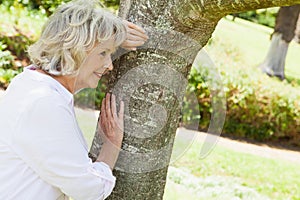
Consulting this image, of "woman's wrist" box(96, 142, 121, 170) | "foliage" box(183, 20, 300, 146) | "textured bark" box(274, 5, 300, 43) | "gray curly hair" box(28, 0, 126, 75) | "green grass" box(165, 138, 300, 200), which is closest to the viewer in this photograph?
"gray curly hair" box(28, 0, 126, 75)

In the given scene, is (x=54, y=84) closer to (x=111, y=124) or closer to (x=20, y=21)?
(x=111, y=124)

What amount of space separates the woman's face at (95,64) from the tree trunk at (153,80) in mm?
188

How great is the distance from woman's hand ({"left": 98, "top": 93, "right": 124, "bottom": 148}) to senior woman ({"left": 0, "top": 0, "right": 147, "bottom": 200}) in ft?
0.58

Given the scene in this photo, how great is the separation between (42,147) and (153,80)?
0.64 metres

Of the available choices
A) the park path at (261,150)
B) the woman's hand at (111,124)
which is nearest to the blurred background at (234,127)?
the park path at (261,150)

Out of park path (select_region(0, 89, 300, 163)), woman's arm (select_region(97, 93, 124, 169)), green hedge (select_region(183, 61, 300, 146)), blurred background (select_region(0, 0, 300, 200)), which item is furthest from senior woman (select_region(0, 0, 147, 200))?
green hedge (select_region(183, 61, 300, 146))

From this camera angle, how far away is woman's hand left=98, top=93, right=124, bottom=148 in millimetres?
2250

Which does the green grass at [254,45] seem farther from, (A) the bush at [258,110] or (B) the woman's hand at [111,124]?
(B) the woman's hand at [111,124]

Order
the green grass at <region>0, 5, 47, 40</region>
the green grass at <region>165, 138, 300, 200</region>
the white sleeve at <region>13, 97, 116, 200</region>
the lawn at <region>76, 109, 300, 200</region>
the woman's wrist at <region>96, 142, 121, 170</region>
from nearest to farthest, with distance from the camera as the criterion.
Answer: the white sleeve at <region>13, 97, 116, 200</region> < the woman's wrist at <region>96, 142, 121, 170</region> < the lawn at <region>76, 109, 300, 200</region> < the green grass at <region>165, 138, 300, 200</region> < the green grass at <region>0, 5, 47, 40</region>

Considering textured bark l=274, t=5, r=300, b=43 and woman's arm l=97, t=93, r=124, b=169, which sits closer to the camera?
woman's arm l=97, t=93, r=124, b=169

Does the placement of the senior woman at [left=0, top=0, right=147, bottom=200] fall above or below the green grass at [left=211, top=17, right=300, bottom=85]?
above

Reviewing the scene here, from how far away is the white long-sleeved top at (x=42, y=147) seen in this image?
72.9 inches

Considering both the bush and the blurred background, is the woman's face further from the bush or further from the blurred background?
the bush

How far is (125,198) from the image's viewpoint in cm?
241
